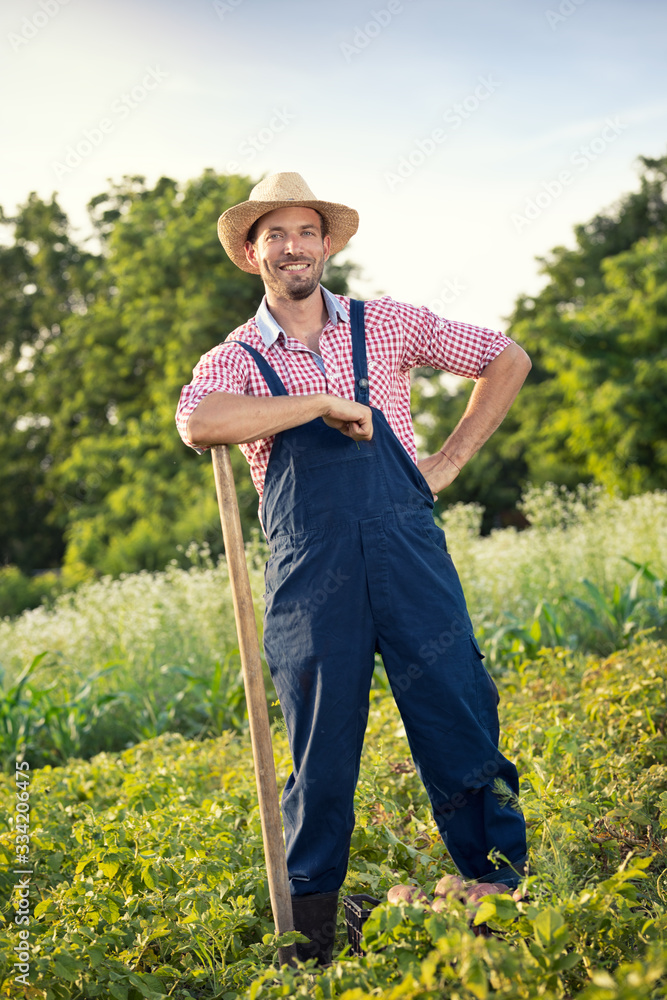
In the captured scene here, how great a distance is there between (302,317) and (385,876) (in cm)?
162

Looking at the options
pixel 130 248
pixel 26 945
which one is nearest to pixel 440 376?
pixel 130 248

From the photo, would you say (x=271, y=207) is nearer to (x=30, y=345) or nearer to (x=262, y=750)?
(x=262, y=750)

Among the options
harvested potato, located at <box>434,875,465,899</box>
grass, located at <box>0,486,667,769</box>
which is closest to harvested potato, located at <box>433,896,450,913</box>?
harvested potato, located at <box>434,875,465,899</box>

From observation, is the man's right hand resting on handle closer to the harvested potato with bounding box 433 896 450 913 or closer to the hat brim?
the hat brim

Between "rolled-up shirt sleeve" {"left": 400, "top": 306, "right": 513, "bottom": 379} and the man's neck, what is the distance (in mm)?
317

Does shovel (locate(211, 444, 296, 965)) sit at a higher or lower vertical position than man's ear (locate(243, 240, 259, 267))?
lower

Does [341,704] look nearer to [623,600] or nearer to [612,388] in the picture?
[623,600]

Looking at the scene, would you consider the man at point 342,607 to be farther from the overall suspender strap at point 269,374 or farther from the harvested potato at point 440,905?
the harvested potato at point 440,905

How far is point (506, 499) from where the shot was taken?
2538cm

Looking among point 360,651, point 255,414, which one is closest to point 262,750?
point 360,651

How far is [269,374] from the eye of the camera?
2.51 meters

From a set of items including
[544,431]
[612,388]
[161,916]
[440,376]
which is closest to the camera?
[161,916]

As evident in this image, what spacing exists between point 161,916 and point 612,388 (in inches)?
704

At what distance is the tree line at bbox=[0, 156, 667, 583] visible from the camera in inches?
634
